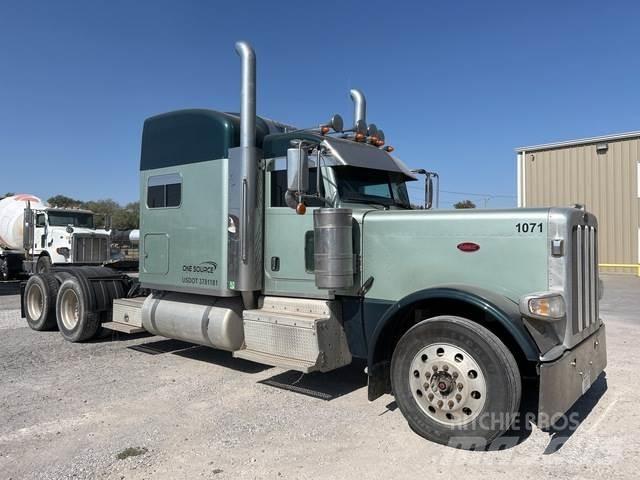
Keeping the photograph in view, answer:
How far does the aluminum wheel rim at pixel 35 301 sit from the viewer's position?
29.4 ft

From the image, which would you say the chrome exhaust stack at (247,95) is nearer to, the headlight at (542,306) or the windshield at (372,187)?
the windshield at (372,187)

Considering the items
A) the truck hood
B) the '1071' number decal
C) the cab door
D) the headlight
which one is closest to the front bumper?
the headlight

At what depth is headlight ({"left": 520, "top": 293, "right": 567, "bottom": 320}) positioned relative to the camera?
12.2ft

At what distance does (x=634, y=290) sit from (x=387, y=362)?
1391 centimetres

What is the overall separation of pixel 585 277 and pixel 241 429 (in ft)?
10.4

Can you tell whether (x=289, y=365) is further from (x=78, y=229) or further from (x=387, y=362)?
(x=78, y=229)

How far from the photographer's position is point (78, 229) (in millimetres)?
17641

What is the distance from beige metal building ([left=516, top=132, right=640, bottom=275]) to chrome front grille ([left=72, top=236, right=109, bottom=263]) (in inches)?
671

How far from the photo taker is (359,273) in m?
5.11

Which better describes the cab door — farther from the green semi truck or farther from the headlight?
the headlight

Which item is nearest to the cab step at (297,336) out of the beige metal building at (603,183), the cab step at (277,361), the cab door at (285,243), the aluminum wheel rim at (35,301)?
the cab step at (277,361)

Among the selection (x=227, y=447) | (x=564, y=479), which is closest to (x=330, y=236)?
(x=227, y=447)

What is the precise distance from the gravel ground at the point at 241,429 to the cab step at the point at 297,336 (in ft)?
1.30

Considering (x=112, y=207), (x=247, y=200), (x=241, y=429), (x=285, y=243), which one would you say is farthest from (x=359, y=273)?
(x=112, y=207)
